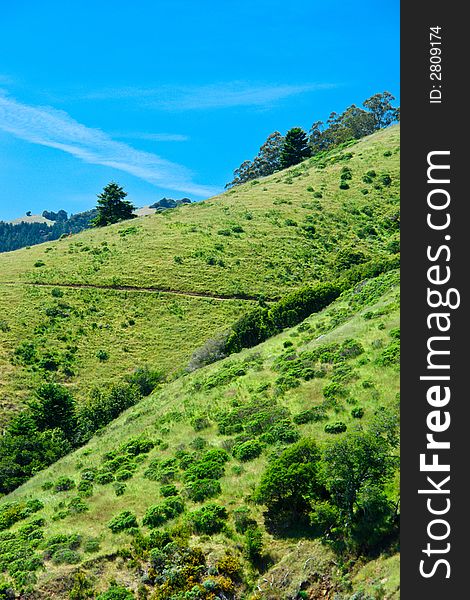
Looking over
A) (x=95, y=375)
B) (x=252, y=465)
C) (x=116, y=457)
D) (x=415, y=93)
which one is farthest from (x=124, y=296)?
(x=415, y=93)

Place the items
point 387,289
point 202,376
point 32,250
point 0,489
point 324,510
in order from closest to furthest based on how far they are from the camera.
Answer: point 324,510, point 0,489, point 202,376, point 387,289, point 32,250

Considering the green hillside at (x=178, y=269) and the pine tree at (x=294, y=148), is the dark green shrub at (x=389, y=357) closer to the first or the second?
the green hillside at (x=178, y=269)

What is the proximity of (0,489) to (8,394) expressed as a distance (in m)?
11.7

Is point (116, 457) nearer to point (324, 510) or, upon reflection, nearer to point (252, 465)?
point (252, 465)

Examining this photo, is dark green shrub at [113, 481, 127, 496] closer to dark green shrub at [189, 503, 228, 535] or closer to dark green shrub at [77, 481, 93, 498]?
dark green shrub at [77, 481, 93, 498]

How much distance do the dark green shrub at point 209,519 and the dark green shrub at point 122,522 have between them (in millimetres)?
1933

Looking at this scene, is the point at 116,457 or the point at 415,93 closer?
the point at 415,93

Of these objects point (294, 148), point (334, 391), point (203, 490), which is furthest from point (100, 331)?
point (294, 148)

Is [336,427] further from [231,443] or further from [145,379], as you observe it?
[145,379]

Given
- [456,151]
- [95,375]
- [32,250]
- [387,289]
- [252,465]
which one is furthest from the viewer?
[32,250]

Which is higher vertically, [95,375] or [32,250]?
[32,250]

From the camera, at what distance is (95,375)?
4578 centimetres

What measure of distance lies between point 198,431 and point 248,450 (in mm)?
3872

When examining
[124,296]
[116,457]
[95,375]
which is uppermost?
[124,296]
